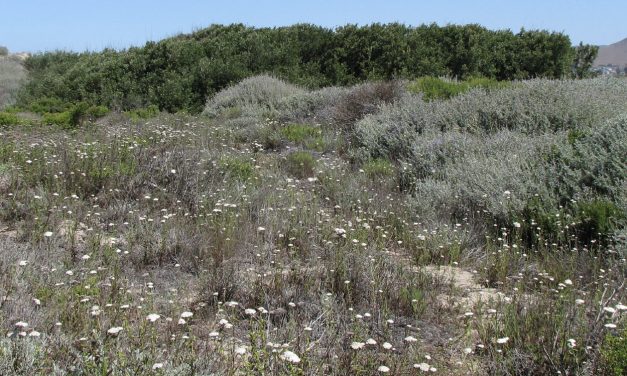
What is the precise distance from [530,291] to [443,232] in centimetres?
117

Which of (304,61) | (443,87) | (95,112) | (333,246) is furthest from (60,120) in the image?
(333,246)

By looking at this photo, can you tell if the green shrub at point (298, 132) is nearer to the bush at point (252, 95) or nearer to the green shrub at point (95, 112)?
the bush at point (252, 95)

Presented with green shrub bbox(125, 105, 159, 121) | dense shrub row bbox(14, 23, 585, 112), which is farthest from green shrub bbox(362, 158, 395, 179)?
dense shrub row bbox(14, 23, 585, 112)

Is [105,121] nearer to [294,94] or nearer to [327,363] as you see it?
[294,94]

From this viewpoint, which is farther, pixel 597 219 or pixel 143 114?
pixel 143 114

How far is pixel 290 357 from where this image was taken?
3.19m

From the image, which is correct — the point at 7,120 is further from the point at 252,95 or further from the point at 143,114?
the point at 252,95

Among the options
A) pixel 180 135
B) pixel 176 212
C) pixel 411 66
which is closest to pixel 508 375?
pixel 176 212

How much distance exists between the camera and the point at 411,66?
53.0 ft

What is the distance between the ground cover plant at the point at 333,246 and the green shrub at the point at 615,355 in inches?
0.4

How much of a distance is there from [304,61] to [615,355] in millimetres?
14795

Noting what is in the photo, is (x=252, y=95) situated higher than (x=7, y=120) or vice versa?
(x=252, y=95)

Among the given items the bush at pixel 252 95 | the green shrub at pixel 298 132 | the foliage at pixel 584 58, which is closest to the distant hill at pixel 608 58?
the foliage at pixel 584 58

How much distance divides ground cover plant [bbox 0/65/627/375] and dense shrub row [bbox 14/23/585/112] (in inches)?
217
